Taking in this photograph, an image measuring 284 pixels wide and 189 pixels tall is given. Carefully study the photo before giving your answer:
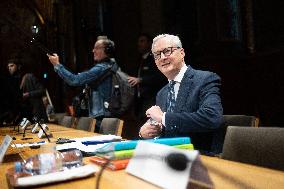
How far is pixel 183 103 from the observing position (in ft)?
7.32

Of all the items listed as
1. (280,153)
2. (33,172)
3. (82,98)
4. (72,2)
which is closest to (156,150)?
(33,172)

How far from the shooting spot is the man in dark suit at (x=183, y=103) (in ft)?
6.72

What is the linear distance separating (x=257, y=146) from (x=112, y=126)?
172cm

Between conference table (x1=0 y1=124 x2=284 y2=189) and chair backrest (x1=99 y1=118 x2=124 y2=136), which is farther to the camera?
chair backrest (x1=99 y1=118 x2=124 y2=136)

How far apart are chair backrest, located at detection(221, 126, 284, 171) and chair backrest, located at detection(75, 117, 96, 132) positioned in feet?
6.78

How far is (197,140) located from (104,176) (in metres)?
1.11

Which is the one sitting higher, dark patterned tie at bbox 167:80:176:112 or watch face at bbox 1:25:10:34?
watch face at bbox 1:25:10:34

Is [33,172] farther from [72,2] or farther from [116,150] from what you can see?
[72,2]

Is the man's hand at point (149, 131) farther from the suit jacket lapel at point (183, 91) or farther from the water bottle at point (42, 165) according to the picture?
the water bottle at point (42, 165)

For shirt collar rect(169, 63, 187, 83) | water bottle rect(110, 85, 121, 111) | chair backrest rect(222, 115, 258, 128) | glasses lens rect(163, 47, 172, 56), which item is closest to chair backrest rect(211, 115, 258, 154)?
chair backrest rect(222, 115, 258, 128)

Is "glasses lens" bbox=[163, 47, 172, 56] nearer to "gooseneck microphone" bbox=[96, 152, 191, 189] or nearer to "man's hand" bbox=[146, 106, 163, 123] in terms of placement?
"man's hand" bbox=[146, 106, 163, 123]

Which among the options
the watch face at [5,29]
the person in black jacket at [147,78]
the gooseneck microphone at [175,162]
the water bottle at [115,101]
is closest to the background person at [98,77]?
the water bottle at [115,101]

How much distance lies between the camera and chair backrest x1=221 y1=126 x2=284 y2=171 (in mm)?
1486

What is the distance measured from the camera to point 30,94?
20.8 ft
